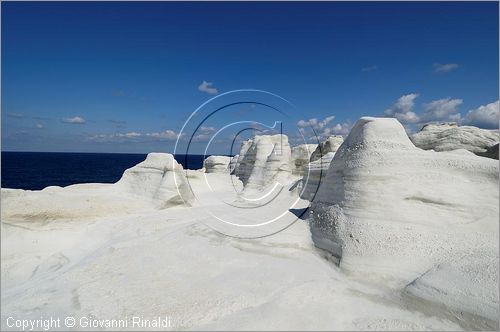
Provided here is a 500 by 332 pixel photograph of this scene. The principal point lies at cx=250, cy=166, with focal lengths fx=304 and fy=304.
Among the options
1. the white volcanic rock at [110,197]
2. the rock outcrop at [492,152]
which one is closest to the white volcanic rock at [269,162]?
the white volcanic rock at [110,197]

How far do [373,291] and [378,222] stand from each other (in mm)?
1461

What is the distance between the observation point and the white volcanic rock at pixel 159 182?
12.6 metres

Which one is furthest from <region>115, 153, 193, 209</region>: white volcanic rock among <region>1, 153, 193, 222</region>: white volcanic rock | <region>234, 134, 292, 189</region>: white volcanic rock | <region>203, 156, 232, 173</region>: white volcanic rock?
<region>203, 156, 232, 173</region>: white volcanic rock

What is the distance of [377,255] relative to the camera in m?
5.28

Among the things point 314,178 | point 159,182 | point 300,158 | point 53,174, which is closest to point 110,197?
point 159,182

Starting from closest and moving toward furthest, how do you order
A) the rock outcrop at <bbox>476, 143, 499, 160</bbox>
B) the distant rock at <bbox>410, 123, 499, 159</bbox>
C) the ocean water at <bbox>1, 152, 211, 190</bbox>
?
the rock outcrop at <bbox>476, 143, 499, 160</bbox> < the distant rock at <bbox>410, 123, 499, 159</bbox> < the ocean water at <bbox>1, 152, 211, 190</bbox>

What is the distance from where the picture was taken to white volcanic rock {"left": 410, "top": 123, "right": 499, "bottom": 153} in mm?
10477

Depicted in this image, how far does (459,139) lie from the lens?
1094cm

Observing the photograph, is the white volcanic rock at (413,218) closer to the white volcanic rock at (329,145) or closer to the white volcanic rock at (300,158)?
the white volcanic rock at (329,145)

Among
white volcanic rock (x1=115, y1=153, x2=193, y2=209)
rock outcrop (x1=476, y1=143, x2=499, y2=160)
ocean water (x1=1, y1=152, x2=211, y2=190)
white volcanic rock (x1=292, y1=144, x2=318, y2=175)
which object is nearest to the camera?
rock outcrop (x1=476, y1=143, x2=499, y2=160)

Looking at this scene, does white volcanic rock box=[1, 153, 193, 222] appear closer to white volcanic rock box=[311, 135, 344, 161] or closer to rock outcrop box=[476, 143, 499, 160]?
white volcanic rock box=[311, 135, 344, 161]

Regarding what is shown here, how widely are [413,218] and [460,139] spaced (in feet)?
24.1

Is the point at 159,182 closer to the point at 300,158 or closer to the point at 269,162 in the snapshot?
the point at 269,162

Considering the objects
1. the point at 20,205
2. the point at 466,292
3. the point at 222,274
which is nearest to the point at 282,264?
the point at 222,274
